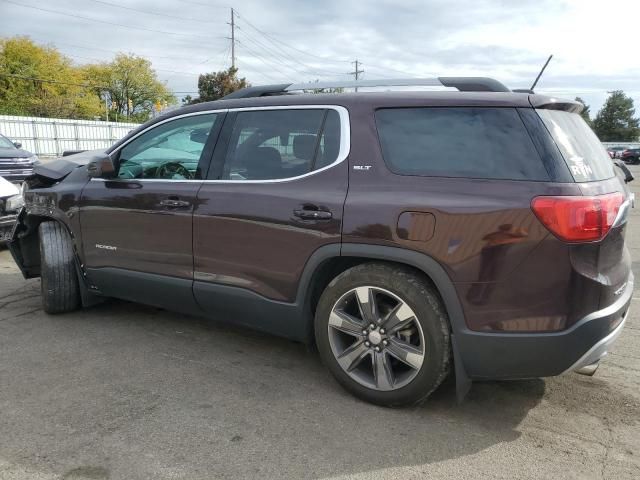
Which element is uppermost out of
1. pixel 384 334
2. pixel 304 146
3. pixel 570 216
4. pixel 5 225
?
pixel 304 146

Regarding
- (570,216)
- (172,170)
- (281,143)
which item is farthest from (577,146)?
(172,170)

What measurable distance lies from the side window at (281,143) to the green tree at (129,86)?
7930 cm

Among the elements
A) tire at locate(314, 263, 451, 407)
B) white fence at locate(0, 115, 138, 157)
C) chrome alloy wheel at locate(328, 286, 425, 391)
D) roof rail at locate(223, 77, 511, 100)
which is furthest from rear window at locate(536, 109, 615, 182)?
white fence at locate(0, 115, 138, 157)

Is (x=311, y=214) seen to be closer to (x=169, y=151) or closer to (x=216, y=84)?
(x=169, y=151)

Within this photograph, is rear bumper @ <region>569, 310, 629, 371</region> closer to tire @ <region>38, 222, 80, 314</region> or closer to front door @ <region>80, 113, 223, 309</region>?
front door @ <region>80, 113, 223, 309</region>

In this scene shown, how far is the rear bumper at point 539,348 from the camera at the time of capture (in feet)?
8.52

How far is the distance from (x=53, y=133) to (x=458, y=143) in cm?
3581

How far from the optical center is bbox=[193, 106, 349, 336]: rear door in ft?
10.3

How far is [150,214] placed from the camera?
3850mm

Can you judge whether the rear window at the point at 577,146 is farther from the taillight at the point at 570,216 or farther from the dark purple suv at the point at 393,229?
the taillight at the point at 570,216

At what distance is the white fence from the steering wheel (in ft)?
96.4

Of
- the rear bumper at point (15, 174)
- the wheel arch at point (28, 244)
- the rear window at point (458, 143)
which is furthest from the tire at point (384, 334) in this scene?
the rear bumper at point (15, 174)

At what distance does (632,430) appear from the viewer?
287 centimetres

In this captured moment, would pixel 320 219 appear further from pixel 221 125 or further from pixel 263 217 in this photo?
pixel 221 125
